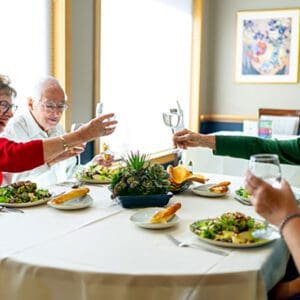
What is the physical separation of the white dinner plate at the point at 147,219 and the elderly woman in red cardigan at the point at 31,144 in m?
0.49

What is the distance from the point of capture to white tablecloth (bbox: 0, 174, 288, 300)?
3.93 feet

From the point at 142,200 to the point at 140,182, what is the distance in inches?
2.7

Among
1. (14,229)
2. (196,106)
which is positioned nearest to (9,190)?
(14,229)

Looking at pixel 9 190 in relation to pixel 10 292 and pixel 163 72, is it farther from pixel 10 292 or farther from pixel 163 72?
pixel 163 72

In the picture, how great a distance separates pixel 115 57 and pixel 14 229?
269cm

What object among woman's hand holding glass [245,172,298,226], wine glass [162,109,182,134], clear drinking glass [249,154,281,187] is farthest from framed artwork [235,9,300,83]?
woman's hand holding glass [245,172,298,226]

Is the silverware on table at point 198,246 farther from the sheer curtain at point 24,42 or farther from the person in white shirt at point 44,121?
the sheer curtain at point 24,42

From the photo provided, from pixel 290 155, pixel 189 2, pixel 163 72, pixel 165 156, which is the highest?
pixel 189 2

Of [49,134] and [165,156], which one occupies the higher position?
[49,134]

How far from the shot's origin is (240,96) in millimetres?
5625

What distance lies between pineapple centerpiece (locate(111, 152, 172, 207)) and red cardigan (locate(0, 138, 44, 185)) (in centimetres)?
35

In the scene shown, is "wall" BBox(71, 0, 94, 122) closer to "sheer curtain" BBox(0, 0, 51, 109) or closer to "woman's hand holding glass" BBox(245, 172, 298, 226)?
"sheer curtain" BBox(0, 0, 51, 109)

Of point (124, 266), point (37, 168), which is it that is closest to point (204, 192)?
point (124, 266)

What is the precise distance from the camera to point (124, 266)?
4.06ft
